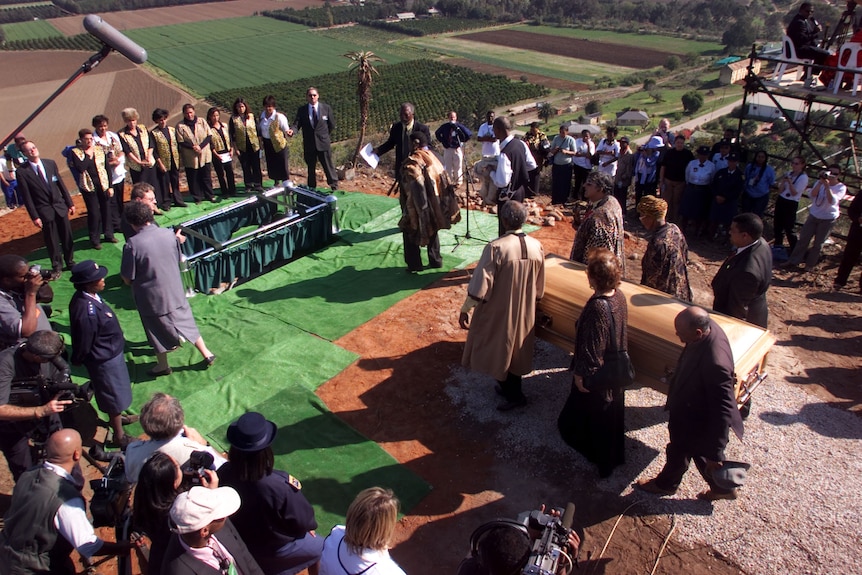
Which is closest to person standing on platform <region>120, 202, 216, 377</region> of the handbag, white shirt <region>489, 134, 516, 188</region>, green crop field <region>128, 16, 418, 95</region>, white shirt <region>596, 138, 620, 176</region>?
white shirt <region>489, 134, 516, 188</region>

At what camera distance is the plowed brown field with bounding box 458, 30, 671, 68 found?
66750mm

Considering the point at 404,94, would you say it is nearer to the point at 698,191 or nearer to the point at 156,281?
the point at 698,191

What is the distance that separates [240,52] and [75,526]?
7355 centimetres

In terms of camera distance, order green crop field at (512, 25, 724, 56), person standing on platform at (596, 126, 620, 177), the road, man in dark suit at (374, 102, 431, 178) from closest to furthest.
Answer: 1. man in dark suit at (374, 102, 431, 178)
2. person standing on platform at (596, 126, 620, 177)
3. the road
4. green crop field at (512, 25, 724, 56)

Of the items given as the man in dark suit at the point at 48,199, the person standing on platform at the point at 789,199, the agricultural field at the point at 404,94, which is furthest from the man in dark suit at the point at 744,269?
the agricultural field at the point at 404,94

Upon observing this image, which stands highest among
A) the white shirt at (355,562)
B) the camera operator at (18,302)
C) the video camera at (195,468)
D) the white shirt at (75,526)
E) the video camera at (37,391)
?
the camera operator at (18,302)

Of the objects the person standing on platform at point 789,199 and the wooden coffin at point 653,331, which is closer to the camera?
the wooden coffin at point 653,331

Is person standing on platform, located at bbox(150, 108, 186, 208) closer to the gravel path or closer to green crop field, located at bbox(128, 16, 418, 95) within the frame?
the gravel path

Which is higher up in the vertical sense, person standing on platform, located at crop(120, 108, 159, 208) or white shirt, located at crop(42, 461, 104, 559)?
person standing on platform, located at crop(120, 108, 159, 208)

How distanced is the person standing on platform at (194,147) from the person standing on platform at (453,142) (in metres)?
3.81

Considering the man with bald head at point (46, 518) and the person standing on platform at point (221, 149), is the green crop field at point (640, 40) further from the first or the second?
the man with bald head at point (46, 518)

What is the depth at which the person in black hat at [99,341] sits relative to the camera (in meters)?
4.81

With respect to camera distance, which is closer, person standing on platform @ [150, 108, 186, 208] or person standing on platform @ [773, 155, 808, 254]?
person standing on platform @ [773, 155, 808, 254]

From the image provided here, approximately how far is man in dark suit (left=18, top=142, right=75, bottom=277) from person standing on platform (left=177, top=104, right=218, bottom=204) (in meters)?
2.15
